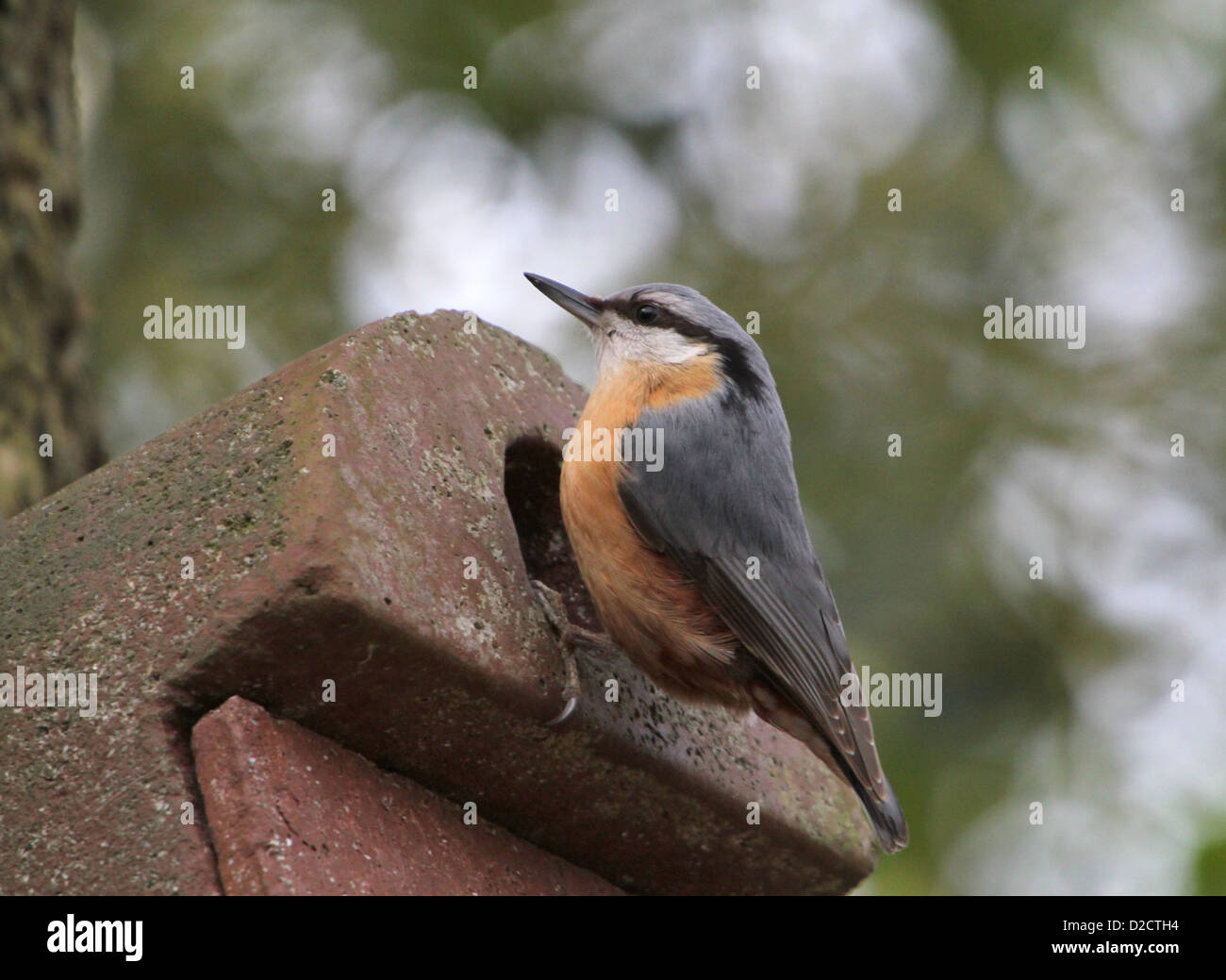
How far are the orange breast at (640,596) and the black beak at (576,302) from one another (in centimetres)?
64

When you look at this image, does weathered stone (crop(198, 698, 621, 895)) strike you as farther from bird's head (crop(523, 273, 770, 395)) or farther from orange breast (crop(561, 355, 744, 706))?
bird's head (crop(523, 273, 770, 395))

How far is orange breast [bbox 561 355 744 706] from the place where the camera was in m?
2.88

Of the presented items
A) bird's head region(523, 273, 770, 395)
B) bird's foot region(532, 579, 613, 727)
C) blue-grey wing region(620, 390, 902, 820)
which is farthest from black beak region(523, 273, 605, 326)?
bird's foot region(532, 579, 613, 727)

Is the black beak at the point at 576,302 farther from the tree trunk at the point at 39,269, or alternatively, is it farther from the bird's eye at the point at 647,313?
the tree trunk at the point at 39,269

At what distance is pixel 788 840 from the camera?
2.97 metres

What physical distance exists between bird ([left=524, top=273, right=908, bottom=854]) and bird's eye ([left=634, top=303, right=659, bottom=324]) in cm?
35

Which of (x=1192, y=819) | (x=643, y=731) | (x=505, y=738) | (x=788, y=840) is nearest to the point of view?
(x=505, y=738)

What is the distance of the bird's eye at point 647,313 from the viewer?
3.62 meters

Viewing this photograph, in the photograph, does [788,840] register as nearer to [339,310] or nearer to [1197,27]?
[339,310]

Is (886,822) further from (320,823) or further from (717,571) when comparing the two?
(320,823)

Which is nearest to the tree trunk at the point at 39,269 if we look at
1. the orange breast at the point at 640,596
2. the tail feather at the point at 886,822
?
the orange breast at the point at 640,596

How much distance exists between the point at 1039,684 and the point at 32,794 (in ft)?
12.2

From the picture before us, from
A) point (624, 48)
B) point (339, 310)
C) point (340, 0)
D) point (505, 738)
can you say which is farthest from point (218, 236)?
point (505, 738)

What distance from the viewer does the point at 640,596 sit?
116 inches
